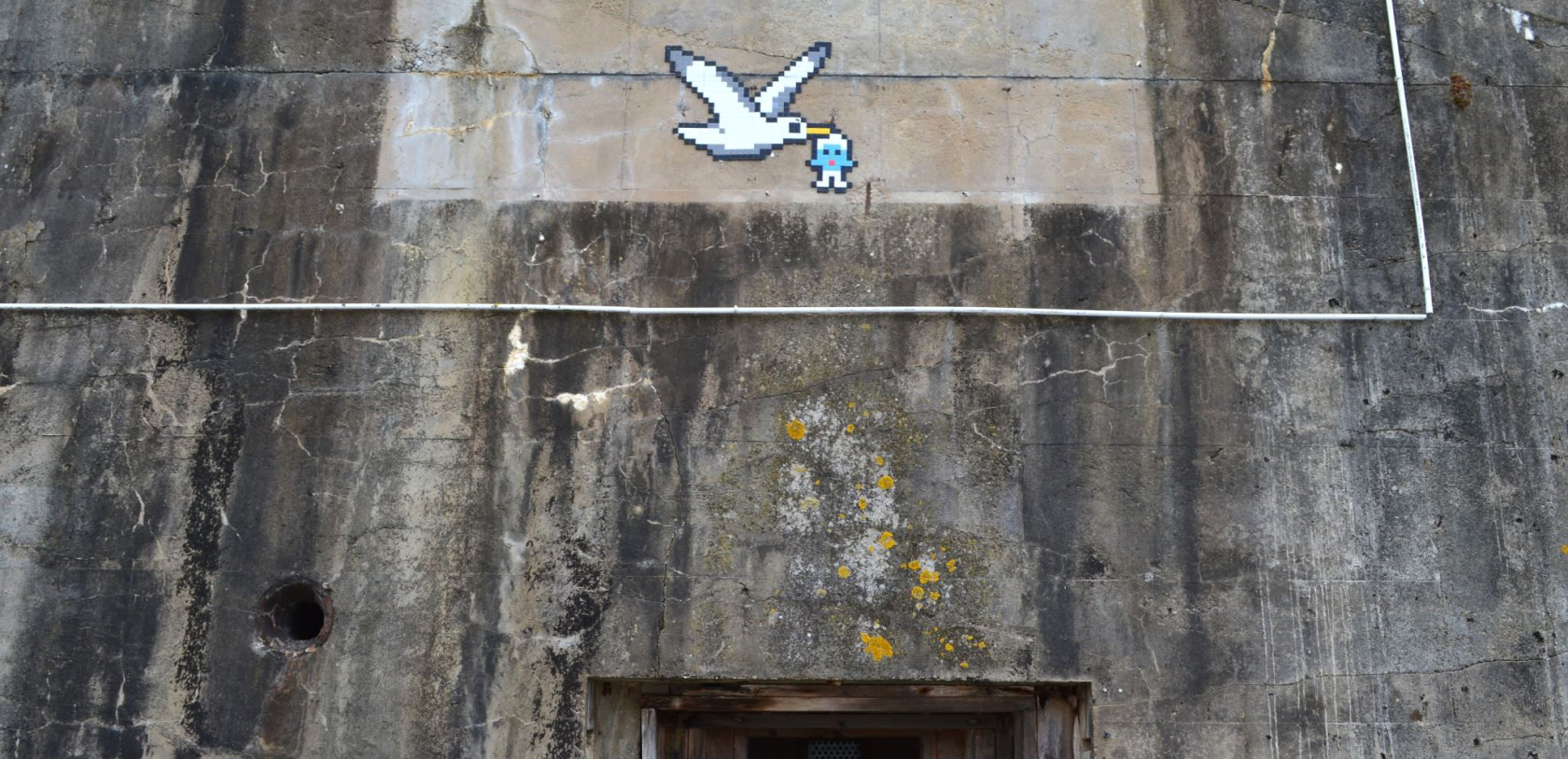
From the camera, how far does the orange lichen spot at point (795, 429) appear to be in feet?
14.6

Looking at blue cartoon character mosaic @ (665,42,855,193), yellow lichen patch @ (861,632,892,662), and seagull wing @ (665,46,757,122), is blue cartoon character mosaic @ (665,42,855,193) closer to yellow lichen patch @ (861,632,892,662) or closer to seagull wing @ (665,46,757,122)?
seagull wing @ (665,46,757,122)

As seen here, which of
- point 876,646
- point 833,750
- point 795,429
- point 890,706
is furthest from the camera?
point 833,750

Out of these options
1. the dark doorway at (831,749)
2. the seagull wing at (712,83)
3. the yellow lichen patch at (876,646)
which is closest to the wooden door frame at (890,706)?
the yellow lichen patch at (876,646)

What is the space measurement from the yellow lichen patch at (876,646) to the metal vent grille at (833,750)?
3510 mm

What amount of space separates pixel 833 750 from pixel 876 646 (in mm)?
3675

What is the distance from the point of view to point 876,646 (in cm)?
428

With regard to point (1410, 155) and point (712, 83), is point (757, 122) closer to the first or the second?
point (712, 83)

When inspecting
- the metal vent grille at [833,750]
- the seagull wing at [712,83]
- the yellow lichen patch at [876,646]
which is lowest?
the metal vent grille at [833,750]

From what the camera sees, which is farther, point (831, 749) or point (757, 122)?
point (831, 749)

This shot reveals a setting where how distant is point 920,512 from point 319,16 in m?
3.59

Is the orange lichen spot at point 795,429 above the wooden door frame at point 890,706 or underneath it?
above

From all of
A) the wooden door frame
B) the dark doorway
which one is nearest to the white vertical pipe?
the wooden door frame

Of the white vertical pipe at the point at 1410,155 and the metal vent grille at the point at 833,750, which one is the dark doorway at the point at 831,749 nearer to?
the metal vent grille at the point at 833,750

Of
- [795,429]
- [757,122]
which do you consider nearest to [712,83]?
[757,122]
